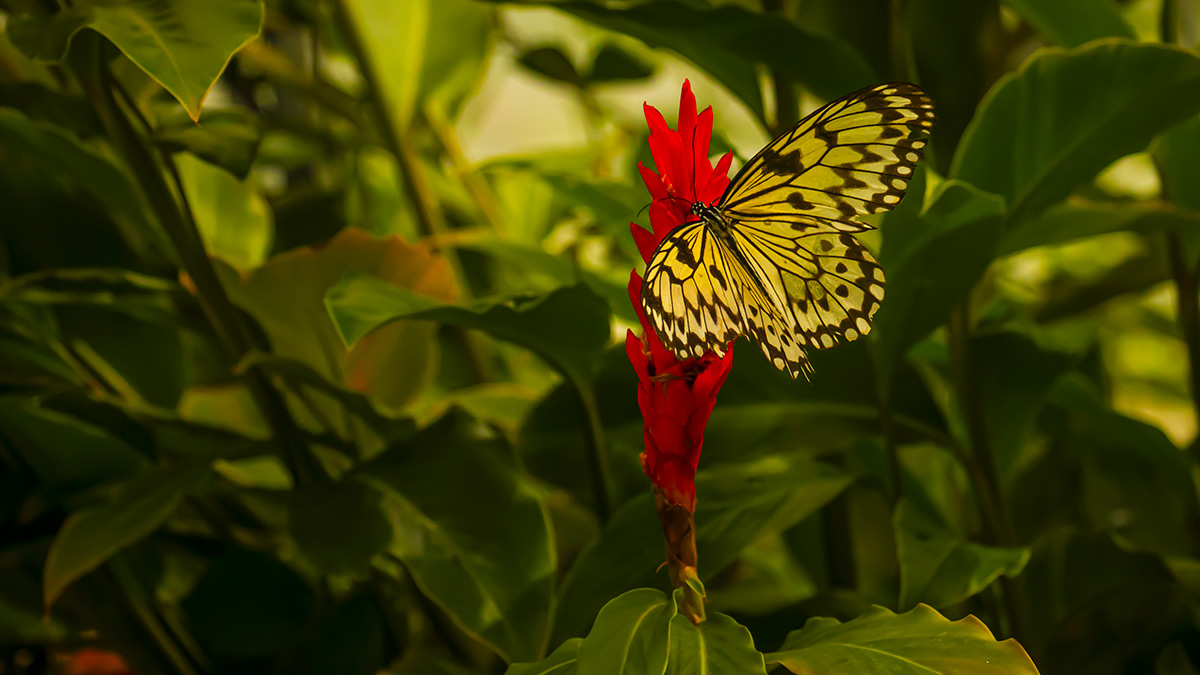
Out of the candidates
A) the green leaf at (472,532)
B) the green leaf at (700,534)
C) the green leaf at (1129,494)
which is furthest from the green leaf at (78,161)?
the green leaf at (1129,494)

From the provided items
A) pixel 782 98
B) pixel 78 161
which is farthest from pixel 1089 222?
pixel 78 161

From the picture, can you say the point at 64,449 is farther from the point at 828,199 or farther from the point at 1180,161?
the point at 1180,161

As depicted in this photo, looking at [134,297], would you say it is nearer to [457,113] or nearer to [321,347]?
[321,347]

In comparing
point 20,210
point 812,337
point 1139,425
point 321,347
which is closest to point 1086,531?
point 1139,425

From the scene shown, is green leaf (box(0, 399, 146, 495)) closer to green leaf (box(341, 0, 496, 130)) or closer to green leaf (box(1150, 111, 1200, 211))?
green leaf (box(341, 0, 496, 130))

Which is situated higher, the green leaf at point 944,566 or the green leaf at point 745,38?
the green leaf at point 745,38

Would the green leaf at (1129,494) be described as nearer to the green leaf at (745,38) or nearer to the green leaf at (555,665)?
the green leaf at (745,38)
